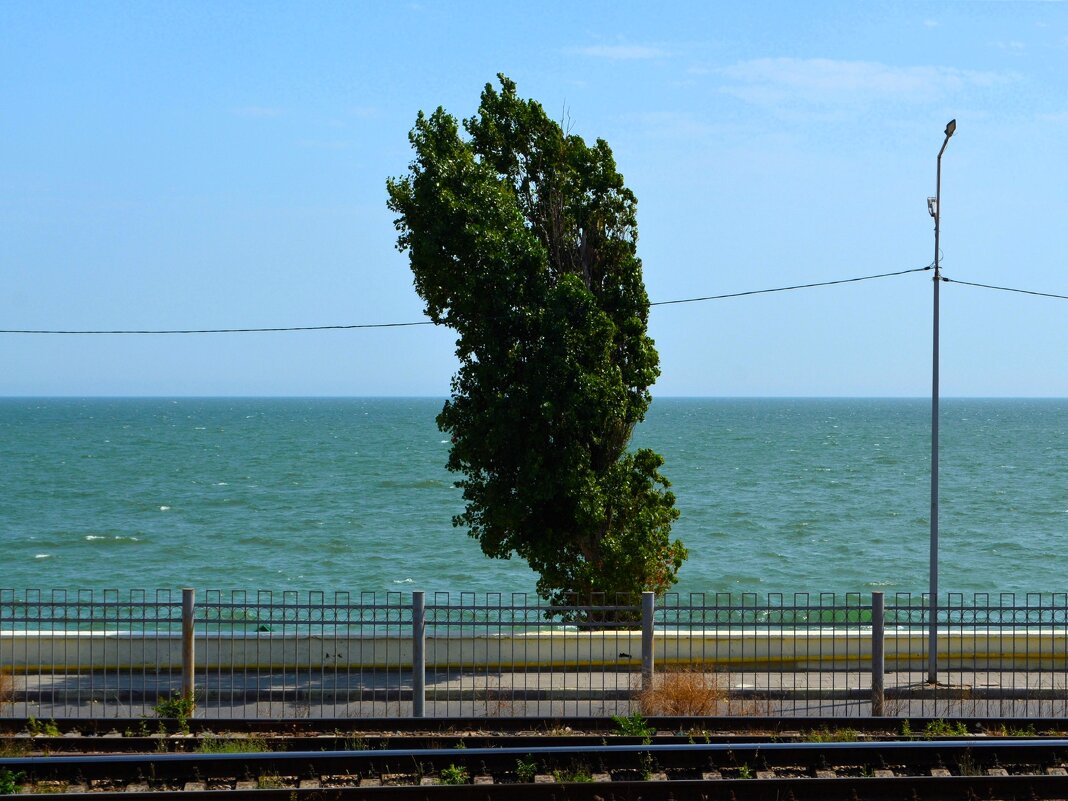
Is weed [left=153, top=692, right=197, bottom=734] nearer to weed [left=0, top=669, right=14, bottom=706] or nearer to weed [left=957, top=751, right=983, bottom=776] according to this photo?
weed [left=0, top=669, right=14, bottom=706]

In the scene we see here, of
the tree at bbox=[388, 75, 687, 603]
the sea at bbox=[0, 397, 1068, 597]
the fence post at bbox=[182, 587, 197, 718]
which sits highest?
the tree at bbox=[388, 75, 687, 603]

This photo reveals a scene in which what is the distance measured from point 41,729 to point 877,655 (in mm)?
10734

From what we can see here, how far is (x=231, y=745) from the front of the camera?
1335cm

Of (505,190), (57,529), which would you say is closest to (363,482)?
(57,529)

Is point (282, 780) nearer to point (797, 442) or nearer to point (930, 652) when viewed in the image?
point (930, 652)

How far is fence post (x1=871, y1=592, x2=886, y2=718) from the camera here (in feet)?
51.1

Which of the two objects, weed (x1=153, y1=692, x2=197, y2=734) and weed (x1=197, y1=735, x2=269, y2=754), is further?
weed (x1=153, y1=692, x2=197, y2=734)

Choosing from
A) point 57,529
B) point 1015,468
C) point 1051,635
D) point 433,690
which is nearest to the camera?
point 433,690

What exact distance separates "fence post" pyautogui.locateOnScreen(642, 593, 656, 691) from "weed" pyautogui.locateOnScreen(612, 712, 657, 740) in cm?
167

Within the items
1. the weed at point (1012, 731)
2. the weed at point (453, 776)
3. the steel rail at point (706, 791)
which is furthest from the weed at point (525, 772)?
the weed at point (1012, 731)

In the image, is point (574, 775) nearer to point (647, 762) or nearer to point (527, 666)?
point (647, 762)

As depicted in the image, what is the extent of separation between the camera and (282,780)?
40.4ft

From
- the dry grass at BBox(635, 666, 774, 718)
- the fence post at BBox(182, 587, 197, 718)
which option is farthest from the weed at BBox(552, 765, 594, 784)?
the fence post at BBox(182, 587, 197, 718)

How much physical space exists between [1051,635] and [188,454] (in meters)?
103
